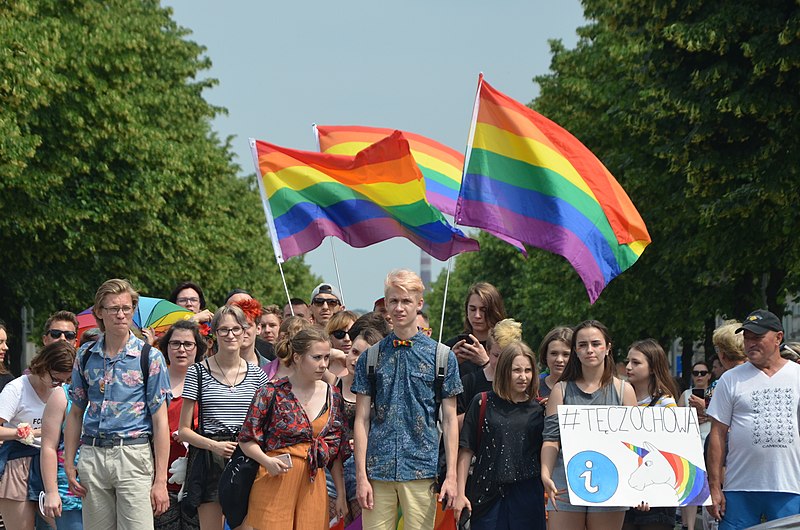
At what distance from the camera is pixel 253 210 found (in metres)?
61.1

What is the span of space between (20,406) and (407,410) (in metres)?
3.43

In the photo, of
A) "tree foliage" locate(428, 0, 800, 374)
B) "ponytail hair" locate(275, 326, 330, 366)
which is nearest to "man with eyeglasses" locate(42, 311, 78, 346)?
"ponytail hair" locate(275, 326, 330, 366)

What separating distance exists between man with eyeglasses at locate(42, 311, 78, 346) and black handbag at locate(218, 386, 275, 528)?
3.66 m

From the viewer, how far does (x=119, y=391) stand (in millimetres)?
8570

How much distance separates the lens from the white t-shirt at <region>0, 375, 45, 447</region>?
33.1ft

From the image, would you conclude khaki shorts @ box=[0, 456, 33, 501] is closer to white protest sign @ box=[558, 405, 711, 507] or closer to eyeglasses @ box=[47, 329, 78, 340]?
eyeglasses @ box=[47, 329, 78, 340]

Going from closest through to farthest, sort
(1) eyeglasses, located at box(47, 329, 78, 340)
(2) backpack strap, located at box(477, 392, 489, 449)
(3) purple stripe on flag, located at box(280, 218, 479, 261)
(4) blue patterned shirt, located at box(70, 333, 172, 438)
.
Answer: (4) blue patterned shirt, located at box(70, 333, 172, 438)
(2) backpack strap, located at box(477, 392, 489, 449)
(1) eyeglasses, located at box(47, 329, 78, 340)
(3) purple stripe on flag, located at box(280, 218, 479, 261)

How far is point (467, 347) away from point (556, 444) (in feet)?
4.67

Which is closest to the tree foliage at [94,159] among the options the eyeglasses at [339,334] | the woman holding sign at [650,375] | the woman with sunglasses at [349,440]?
the eyeglasses at [339,334]

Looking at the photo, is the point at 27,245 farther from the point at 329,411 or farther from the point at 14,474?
the point at 329,411

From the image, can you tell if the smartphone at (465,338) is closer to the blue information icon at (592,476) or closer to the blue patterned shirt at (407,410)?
the blue information icon at (592,476)

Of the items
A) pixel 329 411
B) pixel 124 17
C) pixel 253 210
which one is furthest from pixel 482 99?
pixel 253 210

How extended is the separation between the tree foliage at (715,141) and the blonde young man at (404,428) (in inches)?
469

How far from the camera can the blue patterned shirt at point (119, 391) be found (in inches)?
337
